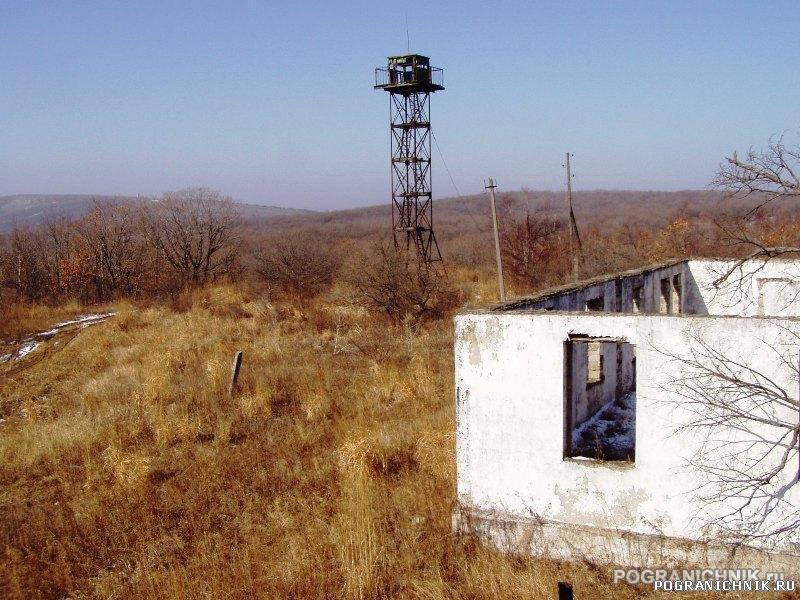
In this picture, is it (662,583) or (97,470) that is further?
(97,470)

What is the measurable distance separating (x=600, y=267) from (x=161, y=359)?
1686 centimetres

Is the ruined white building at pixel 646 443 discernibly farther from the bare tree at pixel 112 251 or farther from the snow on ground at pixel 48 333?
the bare tree at pixel 112 251

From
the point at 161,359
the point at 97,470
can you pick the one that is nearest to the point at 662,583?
the point at 97,470

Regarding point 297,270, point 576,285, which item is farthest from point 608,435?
point 297,270

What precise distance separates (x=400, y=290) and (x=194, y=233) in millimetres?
13328

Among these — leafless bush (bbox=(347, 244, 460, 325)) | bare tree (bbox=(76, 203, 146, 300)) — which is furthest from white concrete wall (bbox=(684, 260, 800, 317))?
bare tree (bbox=(76, 203, 146, 300))

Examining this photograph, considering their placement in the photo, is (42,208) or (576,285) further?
(42,208)

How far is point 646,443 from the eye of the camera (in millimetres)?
6996

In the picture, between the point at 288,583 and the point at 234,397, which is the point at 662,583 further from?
the point at 234,397

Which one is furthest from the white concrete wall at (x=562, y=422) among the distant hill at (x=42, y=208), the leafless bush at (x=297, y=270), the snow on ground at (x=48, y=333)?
the distant hill at (x=42, y=208)

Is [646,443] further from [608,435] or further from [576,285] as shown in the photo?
[576,285]

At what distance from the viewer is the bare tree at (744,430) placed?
255 inches

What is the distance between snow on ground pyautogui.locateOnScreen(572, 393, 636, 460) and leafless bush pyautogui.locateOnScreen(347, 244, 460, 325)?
37.1 feet

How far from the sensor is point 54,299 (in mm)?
29578
